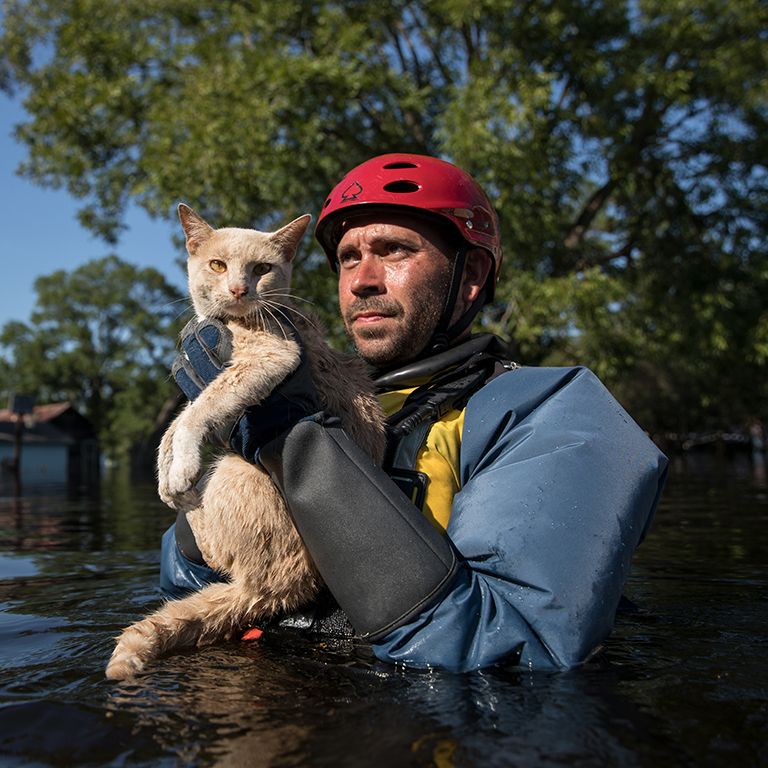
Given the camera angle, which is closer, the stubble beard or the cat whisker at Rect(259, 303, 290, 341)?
the cat whisker at Rect(259, 303, 290, 341)

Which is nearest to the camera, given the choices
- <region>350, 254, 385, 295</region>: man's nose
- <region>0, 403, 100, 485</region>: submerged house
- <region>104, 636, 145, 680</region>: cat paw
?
<region>104, 636, 145, 680</region>: cat paw

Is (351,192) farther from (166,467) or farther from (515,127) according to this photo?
(515,127)

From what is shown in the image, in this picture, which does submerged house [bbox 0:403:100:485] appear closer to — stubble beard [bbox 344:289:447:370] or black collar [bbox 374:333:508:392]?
stubble beard [bbox 344:289:447:370]

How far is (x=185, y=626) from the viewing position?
2.96m

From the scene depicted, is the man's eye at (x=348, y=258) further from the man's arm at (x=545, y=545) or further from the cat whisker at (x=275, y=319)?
the man's arm at (x=545, y=545)

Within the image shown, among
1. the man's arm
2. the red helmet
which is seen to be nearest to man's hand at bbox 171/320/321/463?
the man's arm

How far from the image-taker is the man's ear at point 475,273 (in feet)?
13.7

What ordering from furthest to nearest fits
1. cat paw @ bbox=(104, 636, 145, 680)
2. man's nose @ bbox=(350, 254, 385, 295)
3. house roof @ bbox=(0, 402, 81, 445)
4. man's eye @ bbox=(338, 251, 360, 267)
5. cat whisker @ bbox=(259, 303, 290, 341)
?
house roof @ bbox=(0, 402, 81, 445) → man's eye @ bbox=(338, 251, 360, 267) → man's nose @ bbox=(350, 254, 385, 295) → cat whisker @ bbox=(259, 303, 290, 341) → cat paw @ bbox=(104, 636, 145, 680)

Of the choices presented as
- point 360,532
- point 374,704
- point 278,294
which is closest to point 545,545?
point 360,532

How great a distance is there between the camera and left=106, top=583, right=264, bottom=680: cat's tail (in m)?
2.76

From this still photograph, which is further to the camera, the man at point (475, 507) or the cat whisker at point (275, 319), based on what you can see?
the cat whisker at point (275, 319)

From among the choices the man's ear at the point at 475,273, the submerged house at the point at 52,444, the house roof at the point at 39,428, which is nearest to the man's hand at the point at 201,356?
the man's ear at the point at 475,273

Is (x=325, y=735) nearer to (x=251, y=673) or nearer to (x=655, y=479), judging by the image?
(x=251, y=673)

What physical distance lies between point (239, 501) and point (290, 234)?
1.67 metres
